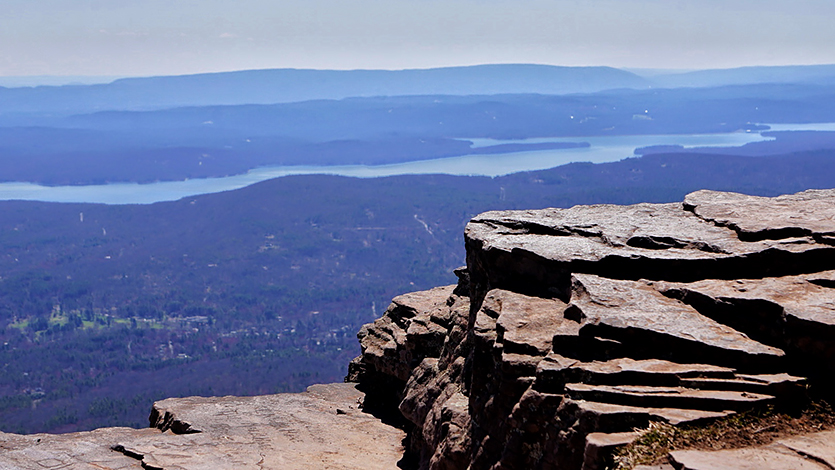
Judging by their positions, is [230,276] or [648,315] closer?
[648,315]

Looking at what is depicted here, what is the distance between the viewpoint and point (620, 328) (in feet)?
35.9

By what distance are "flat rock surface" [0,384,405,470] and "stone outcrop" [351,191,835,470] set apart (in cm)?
166

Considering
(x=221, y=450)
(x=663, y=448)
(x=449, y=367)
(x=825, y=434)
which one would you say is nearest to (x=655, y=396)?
(x=663, y=448)

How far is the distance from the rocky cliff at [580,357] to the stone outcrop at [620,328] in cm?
3

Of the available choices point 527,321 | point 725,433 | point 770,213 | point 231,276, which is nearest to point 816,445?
point 725,433

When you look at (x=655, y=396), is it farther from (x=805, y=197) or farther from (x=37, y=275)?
(x=37, y=275)

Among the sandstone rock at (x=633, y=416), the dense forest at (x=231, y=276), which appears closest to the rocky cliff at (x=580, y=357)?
the sandstone rock at (x=633, y=416)

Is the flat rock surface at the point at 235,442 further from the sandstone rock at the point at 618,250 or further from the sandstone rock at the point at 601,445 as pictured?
the sandstone rock at the point at 601,445

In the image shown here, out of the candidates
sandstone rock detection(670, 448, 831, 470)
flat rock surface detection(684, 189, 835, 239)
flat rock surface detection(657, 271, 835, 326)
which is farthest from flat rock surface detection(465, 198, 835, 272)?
sandstone rock detection(670, 448, 831, 470)

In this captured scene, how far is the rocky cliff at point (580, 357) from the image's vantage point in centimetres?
994

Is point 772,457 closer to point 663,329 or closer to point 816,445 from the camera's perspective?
point 816,445

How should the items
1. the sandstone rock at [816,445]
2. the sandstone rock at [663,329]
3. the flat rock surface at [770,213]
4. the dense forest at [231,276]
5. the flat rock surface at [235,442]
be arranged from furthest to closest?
the dense forest at [231,276]
the flat rock surface at [235,442]
the flat rock surface at [770,213]
the sandstone rock at [663,329]
the sandstone rock at [816,445]

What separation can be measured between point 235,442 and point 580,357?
8.81 m

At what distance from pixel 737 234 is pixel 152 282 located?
157128mm
